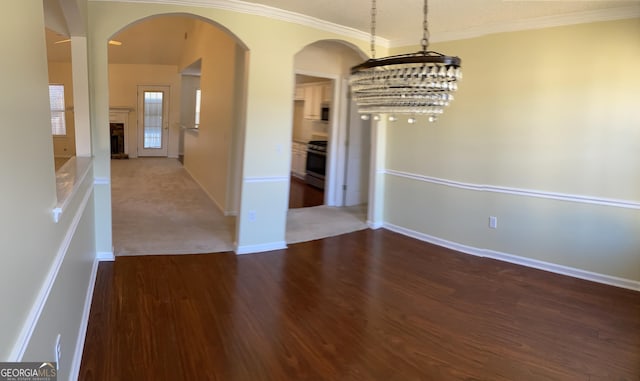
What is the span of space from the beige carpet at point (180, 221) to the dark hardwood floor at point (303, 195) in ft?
1.41

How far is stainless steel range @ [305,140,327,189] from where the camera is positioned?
7.95 metres

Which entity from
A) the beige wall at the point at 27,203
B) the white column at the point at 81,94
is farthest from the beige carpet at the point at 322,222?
the beige wall at the point at 27,203

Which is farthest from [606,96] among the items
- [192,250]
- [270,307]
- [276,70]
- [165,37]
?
[165,37]

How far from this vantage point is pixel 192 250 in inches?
171

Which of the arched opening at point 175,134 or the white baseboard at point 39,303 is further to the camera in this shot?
the arched opening at point 175,134

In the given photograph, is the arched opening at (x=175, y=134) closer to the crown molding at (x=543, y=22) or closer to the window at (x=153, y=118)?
the window at (x=153, y=118)

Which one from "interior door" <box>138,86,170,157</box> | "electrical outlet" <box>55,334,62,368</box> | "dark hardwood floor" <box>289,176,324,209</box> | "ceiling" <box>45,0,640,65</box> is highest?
"ceiling" <box>45,0,640,65</box>

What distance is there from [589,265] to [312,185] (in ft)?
17.7

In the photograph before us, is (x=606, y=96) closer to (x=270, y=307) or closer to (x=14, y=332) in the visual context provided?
(x=270, y=307)

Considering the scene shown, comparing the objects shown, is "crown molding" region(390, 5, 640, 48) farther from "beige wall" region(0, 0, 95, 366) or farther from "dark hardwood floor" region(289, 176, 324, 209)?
"beige wall" region(0, 0, 95, 366)

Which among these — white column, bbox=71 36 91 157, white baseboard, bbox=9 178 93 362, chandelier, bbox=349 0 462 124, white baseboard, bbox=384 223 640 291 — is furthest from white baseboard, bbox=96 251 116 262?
white baseboard, bbox=384 223 640 291

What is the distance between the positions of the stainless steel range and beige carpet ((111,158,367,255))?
4.97ft

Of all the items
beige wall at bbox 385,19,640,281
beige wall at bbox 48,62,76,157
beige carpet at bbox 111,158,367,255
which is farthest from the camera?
beige wall at bbox 48,62,76,157

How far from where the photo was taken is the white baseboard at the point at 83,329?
7.28 feet
